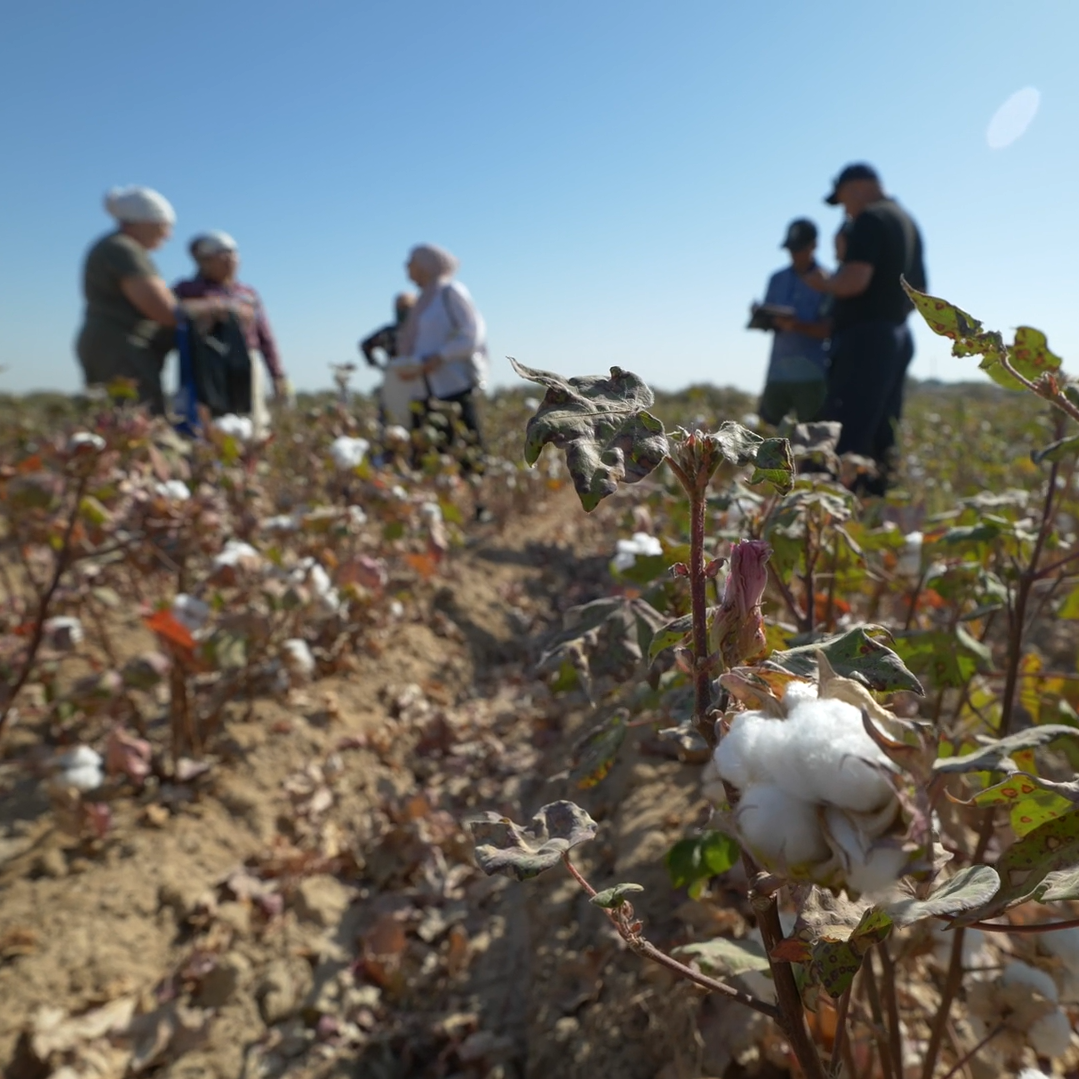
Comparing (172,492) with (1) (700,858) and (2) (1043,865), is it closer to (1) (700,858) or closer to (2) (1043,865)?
(1) (700,858)

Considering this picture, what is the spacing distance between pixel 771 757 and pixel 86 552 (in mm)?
2233

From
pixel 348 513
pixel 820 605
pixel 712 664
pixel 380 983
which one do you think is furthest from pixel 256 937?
pixel 712 664

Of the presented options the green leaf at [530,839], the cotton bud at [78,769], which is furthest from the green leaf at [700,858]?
the cotton bud at [78,769]

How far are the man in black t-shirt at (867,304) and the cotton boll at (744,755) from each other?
3.42 meters

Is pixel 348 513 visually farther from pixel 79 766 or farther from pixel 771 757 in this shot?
pixel 771 757

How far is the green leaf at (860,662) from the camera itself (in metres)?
0.56

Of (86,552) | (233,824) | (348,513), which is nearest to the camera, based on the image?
(86,552)

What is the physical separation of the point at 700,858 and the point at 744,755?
72 centimetres

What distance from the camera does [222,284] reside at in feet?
14.3

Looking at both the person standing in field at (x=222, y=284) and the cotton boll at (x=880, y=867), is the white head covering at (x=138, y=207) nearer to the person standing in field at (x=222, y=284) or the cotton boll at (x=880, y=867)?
the person standing in field at (x=222, y=284)

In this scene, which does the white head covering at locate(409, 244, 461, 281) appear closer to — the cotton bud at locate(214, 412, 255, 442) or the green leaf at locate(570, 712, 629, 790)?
the cotton bud at locate(214, 412, 255, 442)

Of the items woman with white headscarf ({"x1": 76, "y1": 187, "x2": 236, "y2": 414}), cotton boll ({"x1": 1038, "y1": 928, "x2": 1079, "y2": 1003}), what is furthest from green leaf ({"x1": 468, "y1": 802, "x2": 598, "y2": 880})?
woman with white headscarf ({"x1": 76, "y1": 187, "x2": 236, "y2": 414})

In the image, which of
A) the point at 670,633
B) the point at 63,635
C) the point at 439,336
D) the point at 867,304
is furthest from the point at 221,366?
the point at 670,633

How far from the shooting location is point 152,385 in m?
3.97
